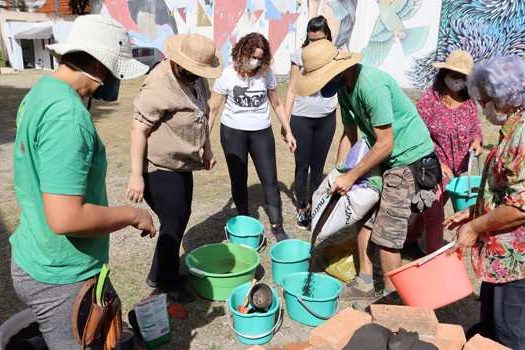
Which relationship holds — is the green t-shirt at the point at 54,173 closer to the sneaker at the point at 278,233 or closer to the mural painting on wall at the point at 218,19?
the sneaker at the point at 278,233

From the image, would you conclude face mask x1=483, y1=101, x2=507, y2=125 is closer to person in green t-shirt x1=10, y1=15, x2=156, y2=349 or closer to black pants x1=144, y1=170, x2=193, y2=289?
person in green t-shirt x1=10, y1=15, x2=156, y2=349

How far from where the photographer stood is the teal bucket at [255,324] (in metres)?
2.87

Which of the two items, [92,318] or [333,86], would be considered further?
[333,86]

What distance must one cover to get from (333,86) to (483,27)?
11.0m

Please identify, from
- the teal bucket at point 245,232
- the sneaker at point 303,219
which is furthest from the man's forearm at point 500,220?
the sneaker at point 303,219

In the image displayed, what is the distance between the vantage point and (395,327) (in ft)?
7.64

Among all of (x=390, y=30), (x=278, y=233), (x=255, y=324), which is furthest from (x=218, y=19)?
(x=255, y=324)

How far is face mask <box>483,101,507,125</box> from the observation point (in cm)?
206

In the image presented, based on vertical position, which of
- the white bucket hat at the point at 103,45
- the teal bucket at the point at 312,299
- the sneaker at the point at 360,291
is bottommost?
the sneaker at the point at 360,291

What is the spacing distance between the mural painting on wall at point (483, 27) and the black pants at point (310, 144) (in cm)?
917

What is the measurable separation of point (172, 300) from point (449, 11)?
11554mm

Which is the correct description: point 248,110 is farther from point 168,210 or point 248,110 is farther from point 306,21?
point 306,21

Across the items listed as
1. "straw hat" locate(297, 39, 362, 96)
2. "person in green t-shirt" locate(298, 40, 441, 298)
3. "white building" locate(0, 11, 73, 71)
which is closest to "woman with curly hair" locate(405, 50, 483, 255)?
"person in green t-shirt" locate(298, 40, 441, 298)

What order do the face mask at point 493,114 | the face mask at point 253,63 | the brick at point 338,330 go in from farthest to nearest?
the face mask at point 253,63
the brick at point 338,330
the face mask at point 493,114
